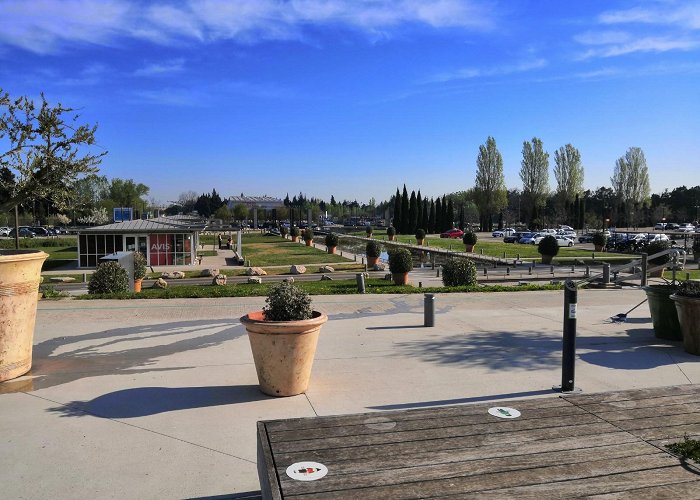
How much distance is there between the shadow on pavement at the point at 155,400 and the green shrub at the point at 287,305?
0.85 meters

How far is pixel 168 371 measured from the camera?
679cm

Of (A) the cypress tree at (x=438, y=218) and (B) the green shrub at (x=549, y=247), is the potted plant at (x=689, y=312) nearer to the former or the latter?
(B) the green shrub at (x=549, y=247)

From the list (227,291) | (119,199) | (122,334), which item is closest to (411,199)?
(119,199)

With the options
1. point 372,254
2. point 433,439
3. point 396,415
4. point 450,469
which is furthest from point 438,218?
point 450,469

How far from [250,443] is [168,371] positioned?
266 centimetres

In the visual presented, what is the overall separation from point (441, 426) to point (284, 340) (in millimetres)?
2306

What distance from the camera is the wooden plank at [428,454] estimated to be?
3061mm

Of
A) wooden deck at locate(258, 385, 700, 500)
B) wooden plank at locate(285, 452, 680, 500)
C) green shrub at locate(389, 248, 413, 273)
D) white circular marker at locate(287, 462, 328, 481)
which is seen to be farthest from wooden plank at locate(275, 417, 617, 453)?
green shrub at locate(389, 248, 413, 273)

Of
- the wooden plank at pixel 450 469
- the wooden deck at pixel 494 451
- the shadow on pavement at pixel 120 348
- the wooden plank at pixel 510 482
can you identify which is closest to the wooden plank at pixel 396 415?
the wooden deck at pixel 494 451

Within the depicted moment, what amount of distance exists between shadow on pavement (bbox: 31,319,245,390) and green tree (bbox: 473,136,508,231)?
89.7m

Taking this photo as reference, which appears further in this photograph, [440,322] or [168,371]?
[440,322]

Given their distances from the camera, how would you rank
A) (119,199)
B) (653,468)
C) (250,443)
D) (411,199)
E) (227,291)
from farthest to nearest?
(119,199) → (411,199) → (227,291) → (250,443) → (653,468)

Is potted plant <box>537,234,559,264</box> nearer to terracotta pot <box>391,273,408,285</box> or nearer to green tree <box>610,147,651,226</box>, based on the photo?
terracotta pot <box>391,273,408,285</box>

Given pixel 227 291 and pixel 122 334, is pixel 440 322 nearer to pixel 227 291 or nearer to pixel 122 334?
pixel 122 334
